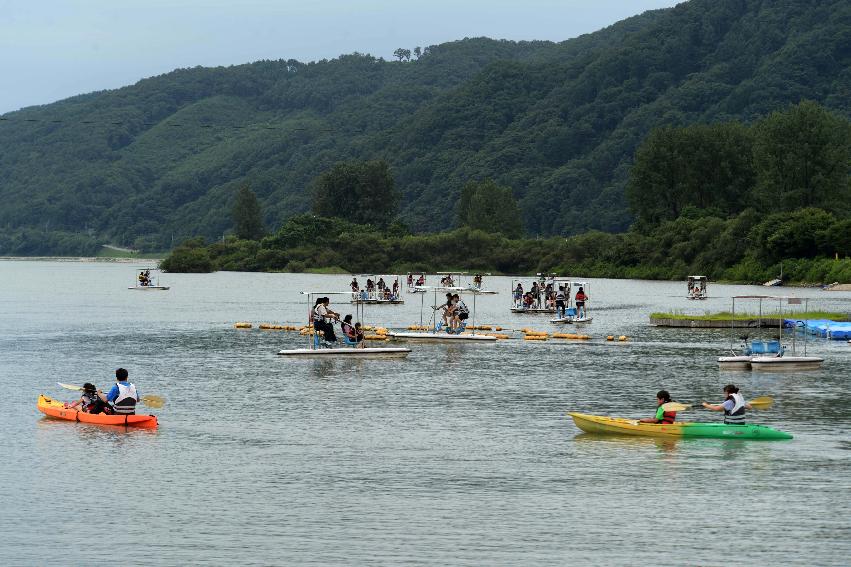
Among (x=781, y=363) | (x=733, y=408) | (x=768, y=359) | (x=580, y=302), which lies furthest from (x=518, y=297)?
(x=733, y=408)

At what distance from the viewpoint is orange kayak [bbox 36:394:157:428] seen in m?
40.1

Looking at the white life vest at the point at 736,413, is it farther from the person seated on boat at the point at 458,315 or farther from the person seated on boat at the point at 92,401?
the person seated on boat at the point at 458,315

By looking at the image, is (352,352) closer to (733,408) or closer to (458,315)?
(458,315)

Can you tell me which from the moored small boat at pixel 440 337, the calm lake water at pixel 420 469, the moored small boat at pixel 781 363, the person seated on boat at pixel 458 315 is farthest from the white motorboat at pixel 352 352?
the moored small boat at pixel 781 363

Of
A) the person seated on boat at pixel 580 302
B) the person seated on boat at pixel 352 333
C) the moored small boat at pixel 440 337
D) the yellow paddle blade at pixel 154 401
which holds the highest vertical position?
the person seated on boat at pixel 580 302

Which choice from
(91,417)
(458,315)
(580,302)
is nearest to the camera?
(91,417)

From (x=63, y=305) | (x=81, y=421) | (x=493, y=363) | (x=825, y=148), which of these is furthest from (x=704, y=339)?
(x=825, y=148)

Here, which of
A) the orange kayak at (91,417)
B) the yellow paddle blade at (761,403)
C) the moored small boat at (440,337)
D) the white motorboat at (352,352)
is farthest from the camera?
the moored small boat at (440,337)

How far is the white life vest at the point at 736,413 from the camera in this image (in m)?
37.2

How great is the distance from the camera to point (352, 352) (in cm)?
6128

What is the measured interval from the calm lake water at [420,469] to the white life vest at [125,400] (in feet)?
3.53

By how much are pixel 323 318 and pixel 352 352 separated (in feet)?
7.62

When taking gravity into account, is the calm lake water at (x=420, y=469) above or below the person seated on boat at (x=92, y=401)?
below

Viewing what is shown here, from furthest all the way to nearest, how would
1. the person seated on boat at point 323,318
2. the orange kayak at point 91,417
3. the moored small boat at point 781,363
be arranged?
the person seated on boat at point 323,318 → the moored small boat at point 781,363 → the orange kayak at point 91,417
